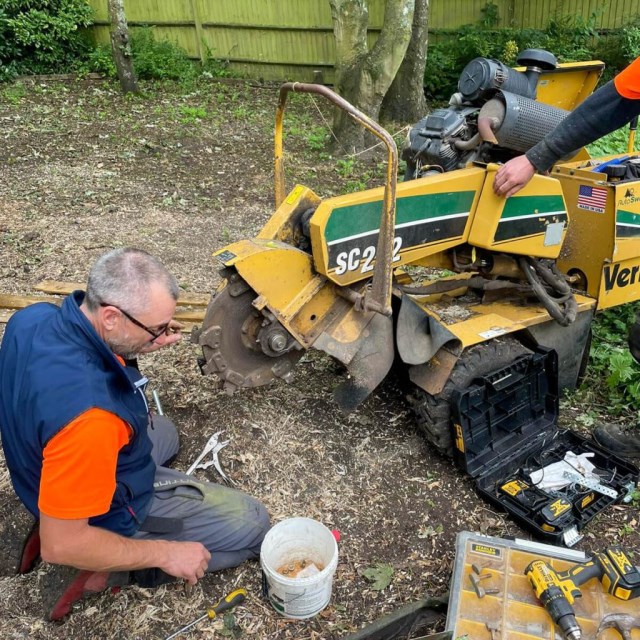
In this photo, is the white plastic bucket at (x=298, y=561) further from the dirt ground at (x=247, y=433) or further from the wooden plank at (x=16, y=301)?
the wooden plank at (x=16, y=301)

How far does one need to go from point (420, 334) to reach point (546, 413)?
3.24 feet

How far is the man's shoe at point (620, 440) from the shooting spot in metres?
3.60

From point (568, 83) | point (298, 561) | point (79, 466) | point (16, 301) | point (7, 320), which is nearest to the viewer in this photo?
point (79, 466)

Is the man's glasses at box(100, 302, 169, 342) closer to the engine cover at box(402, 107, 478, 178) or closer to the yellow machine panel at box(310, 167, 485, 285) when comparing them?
the yellow machine panel at box(310, 167, 485, 285)

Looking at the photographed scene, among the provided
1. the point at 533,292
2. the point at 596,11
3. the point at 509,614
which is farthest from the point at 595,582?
the point at 596,11

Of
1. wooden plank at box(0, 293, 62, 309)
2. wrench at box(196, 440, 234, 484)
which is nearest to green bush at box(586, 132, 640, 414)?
wrench at box(196, 440, 234, 484)

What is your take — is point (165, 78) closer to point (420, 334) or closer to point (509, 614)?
point (420, 334)

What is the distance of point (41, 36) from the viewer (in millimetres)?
11047

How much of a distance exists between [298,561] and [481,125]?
2.45m

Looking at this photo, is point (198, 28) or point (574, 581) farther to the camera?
point (198, 28)

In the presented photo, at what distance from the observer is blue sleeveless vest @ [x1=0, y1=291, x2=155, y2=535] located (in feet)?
6.73

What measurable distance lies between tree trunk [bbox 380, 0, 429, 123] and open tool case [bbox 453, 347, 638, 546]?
6143 millimetres

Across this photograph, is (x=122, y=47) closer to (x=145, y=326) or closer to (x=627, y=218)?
(x=627, y=218)

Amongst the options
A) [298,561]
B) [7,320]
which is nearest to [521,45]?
[7,320]
